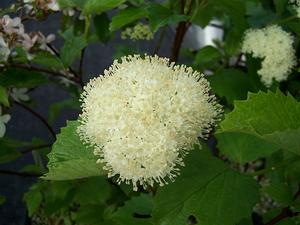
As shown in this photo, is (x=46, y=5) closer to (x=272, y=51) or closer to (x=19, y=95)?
(x=19, y=95)

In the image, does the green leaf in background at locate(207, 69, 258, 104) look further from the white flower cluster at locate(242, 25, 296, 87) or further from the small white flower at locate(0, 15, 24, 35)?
the small white flower at locate(0, 15, 24, 35)

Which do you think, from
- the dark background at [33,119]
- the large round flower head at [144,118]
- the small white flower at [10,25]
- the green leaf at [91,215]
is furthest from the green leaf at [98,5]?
the dark background at [33,119]

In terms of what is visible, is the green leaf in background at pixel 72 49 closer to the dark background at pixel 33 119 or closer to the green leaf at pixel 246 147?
the green leaf at pixel 246 147

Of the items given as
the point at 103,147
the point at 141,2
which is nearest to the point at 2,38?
the point at 141,2

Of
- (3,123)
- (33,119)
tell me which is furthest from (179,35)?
(33,119)

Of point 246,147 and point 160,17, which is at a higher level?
point 160,17
